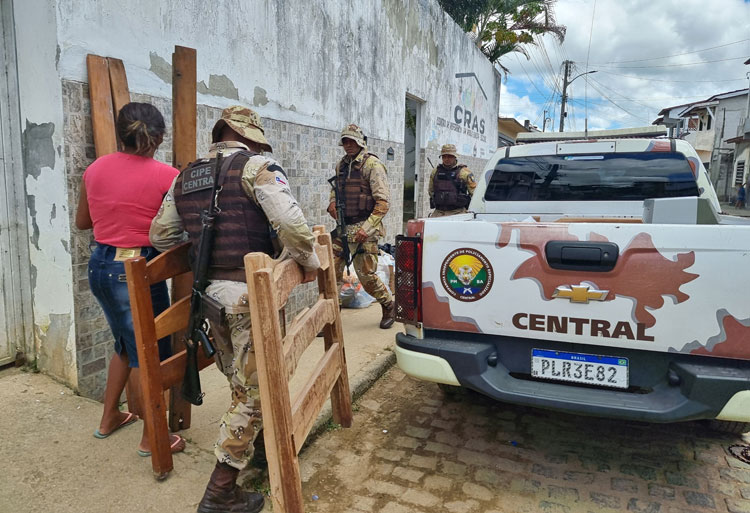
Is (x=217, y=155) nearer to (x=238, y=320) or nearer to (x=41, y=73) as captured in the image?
(x=238, y=320)

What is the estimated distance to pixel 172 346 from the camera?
3.08 metres

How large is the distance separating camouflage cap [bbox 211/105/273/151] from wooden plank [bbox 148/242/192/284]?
1.87ft

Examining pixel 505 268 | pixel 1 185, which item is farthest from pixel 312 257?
pixel 1 185

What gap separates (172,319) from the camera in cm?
255

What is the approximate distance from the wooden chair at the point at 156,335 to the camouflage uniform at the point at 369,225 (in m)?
2.55

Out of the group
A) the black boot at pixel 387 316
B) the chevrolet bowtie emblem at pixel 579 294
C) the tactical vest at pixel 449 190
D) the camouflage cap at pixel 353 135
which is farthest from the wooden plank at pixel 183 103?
the tactical vest at pixel 449 190

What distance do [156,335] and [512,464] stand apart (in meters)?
2.02

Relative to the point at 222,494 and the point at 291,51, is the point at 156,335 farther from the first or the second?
the point at 291,51

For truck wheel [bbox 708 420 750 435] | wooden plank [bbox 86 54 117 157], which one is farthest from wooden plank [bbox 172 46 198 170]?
truck wheel [bbox 708 420 750 435]

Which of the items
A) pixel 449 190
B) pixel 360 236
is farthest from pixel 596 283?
pixel 449 190

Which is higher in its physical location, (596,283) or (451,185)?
(451,185)

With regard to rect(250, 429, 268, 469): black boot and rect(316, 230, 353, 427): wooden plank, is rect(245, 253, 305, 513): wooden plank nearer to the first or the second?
rect(250, 429, 268, 469): black boot

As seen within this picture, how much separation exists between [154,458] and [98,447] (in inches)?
19.6

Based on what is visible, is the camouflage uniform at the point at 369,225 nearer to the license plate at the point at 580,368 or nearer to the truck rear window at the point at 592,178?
the truck rear window at the point at 592,178
